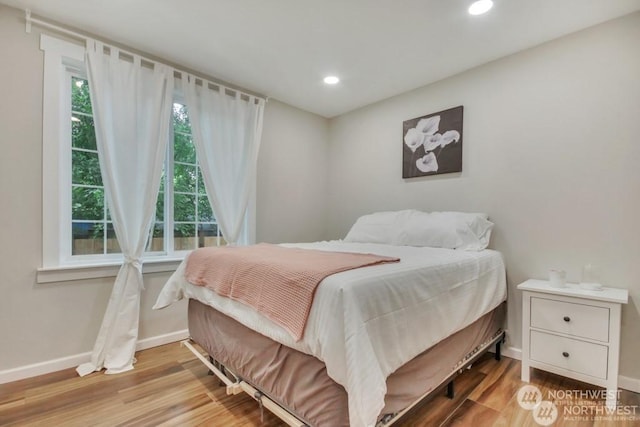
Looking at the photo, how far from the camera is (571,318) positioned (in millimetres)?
1872

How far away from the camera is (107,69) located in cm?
228

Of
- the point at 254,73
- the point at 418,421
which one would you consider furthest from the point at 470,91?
the point at 418,421

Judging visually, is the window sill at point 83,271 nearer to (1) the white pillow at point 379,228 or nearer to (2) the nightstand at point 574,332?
(1) the white pillow at point 379,228

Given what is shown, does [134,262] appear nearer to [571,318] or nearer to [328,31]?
[328,31]

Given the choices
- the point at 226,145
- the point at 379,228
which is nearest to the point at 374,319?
the point at 379,228

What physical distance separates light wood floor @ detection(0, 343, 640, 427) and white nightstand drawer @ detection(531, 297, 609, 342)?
40cm

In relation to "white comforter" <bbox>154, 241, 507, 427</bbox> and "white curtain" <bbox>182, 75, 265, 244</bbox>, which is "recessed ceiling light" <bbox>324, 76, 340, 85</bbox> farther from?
"white comforter" <bbox>154, 241, 507, 427</bbox>

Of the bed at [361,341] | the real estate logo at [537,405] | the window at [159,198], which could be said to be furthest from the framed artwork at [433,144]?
the window at [159,198]

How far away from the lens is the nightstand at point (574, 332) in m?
1.74

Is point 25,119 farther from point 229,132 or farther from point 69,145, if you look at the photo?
point 229,132

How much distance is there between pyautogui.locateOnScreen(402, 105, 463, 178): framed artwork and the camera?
2.77 meters

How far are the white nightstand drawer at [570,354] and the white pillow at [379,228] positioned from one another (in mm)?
1245

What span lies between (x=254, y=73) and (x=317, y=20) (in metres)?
0.98

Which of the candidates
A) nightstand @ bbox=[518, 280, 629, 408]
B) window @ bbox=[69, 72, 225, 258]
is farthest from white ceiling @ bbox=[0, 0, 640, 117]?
nightstand @ bbox=[518, 280, 629, 408]
